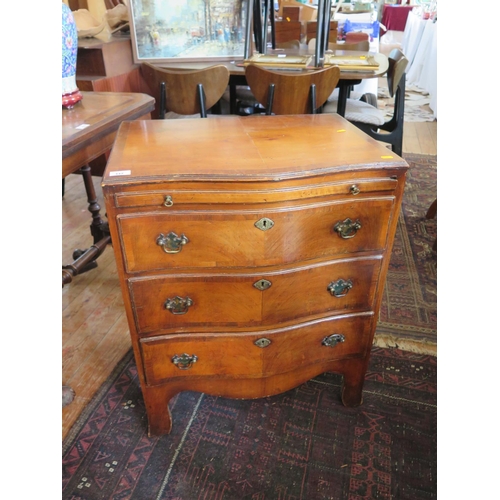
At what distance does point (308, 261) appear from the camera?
3.88 ft

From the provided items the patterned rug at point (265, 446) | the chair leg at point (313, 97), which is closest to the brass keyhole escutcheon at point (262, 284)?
the patterned rug at point (265, 446)

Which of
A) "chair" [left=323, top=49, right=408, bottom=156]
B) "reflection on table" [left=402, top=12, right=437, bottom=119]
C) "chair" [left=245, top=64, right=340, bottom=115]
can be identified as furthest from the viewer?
"reflection on table" [left=402, top=12, right=437, bottom=119]

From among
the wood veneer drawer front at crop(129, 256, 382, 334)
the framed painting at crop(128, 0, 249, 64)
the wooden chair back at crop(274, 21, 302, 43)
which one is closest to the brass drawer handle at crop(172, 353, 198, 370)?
the wood veneer drawer front at crop(129, 256, 382, 334)

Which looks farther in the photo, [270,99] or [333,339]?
[270,99]

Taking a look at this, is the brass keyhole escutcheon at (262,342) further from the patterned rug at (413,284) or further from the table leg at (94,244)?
the table leg at (94,244)

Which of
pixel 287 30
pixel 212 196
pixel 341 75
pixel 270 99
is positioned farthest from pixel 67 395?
pixel 287 30

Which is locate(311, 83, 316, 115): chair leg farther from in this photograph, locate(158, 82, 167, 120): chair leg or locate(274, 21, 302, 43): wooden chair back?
locate(274, 21, 302, 43): wooden chair back

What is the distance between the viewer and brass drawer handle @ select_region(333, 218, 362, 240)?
1.14m

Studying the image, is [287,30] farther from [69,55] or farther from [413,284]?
[69,55]

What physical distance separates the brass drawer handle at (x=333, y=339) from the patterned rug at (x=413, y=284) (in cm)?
63

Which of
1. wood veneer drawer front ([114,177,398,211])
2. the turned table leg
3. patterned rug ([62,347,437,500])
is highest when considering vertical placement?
wood veneer drawer front ([114,177,398,211])

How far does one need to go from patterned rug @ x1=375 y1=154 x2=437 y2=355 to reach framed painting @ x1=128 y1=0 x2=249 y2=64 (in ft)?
6.18

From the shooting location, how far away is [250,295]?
1.18 meters

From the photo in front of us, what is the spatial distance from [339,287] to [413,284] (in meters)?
1.26
